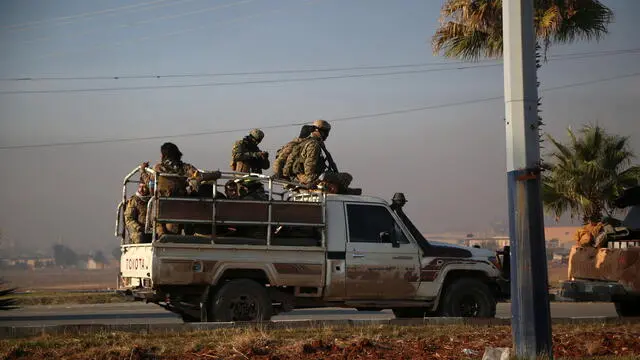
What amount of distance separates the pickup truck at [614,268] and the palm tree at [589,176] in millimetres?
6634

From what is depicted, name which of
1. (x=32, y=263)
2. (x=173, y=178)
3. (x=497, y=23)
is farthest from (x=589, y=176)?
(x=32, y=263)

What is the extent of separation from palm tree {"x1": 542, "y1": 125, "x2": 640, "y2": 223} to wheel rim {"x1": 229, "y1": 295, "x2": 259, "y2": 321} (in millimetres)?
12321

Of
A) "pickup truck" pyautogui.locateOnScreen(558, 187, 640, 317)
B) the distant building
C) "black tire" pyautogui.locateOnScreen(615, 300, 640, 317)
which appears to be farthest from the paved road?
the distant building

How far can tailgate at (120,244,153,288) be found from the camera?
482 inches

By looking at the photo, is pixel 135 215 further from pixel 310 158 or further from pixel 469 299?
pixel 469 299

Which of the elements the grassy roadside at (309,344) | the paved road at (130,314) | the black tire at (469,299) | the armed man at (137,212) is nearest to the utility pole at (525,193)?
the grassy roadside at (309,344)

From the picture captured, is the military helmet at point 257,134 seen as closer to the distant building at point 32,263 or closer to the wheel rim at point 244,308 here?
the wheel rim at point 244,308

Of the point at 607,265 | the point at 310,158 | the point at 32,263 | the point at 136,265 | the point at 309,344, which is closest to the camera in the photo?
the point at 309,344

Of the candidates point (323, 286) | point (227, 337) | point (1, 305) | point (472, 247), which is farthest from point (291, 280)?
point (1, 305)

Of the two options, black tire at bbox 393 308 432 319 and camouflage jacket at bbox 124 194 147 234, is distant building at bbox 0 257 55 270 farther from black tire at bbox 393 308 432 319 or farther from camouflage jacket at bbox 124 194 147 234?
black tire at bbox 393 308 432 319

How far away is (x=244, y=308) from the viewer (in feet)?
41.4

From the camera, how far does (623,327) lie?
12906 millimetres

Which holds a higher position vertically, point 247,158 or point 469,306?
point 247,158

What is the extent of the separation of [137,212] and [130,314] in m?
6.84
